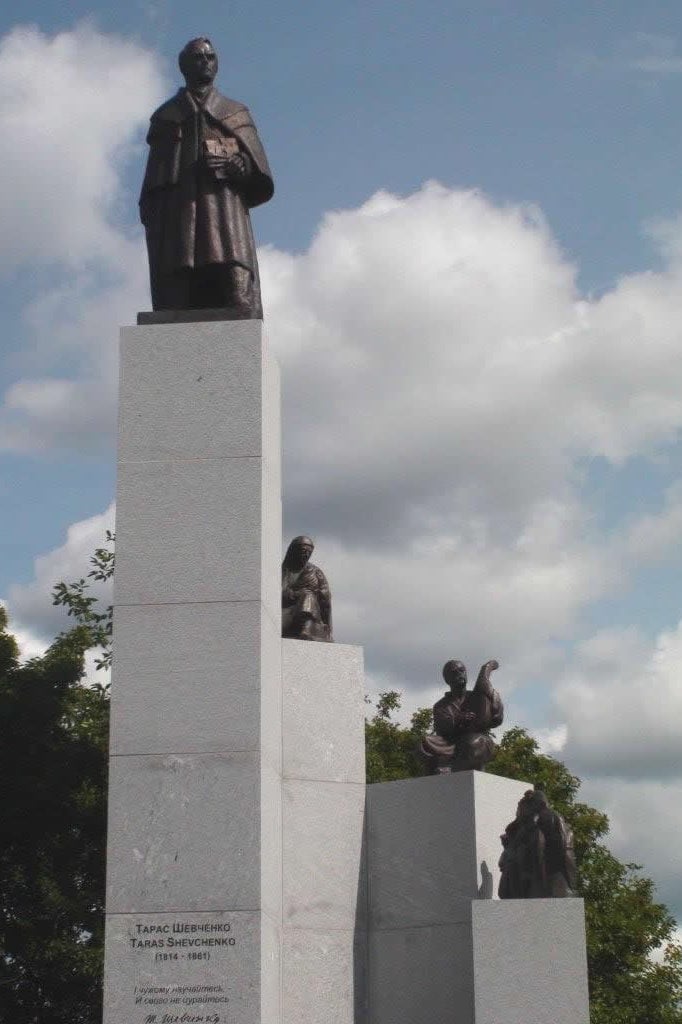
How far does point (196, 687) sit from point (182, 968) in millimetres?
2299

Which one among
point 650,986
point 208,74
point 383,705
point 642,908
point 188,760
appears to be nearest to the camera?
point 188,760

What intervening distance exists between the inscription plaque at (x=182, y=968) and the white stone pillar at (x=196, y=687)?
11 millimetres

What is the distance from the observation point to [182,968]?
39.8 ft

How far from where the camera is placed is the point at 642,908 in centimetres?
3734

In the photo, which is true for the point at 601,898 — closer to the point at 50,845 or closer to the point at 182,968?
the point at 50,845

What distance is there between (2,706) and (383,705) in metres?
13.8

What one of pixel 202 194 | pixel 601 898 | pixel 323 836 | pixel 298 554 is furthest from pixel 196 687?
pixel 601 898

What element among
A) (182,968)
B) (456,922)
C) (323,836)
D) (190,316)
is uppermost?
(190,316)

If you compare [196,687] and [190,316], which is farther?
[190,316]

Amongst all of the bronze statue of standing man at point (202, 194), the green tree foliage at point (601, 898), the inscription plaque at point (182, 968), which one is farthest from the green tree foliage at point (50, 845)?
the bronze statue of standing man at point (202, 194)

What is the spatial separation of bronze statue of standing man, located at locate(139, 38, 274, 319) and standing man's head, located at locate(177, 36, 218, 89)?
1 cm

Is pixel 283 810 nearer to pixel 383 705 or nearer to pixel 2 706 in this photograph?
pixel 2 706

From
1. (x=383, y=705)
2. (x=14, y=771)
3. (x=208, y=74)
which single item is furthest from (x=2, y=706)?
(x=208, y=74)

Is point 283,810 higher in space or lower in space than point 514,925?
higher
